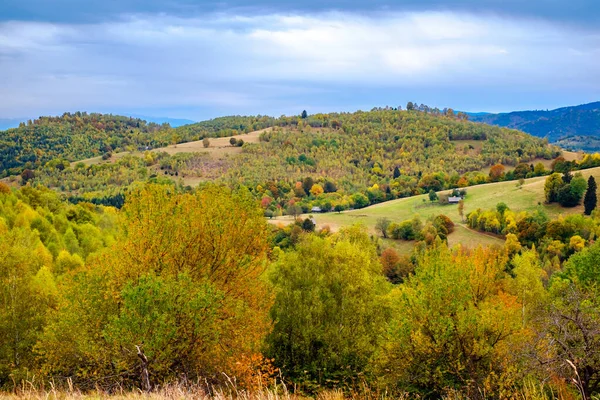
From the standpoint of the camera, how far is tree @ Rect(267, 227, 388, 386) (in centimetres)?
2458

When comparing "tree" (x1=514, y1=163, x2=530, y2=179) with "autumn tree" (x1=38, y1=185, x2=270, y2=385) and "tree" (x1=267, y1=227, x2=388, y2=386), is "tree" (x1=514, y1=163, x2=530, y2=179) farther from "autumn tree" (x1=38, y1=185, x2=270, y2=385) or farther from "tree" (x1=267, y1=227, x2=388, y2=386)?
"autumn tree" (x1=38, y1=185, x2=270, y2=385)

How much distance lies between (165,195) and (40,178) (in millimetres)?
195869

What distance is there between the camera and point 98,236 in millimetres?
67062

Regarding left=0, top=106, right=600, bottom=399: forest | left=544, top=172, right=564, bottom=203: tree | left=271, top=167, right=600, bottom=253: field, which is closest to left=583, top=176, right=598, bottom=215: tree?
left=271, top=167, right=600, bottom=253: field

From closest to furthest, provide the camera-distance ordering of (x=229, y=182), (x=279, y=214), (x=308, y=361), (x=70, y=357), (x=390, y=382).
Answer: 1. (x=70, y=357)
2. (x=390, y=382)
3. (x=308, y=361)
4. (x=279, y=214)
5. (x=229, y=182)

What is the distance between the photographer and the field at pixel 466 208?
9984 cm

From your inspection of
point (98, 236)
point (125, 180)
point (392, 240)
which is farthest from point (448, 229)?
point (125, 180)

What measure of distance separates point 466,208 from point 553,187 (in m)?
20.7

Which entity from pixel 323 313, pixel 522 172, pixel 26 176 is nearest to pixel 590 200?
pixel 522 172

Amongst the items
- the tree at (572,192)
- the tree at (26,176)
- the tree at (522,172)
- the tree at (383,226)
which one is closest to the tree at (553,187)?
the tree at (572,192)

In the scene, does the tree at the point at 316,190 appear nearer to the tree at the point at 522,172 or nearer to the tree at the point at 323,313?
the tree at the point at 522,172

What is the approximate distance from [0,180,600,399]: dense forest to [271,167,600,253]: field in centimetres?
7128

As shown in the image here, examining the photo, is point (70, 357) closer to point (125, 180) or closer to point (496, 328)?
point (496, 328)

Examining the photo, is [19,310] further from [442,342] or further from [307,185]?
[307,185]
